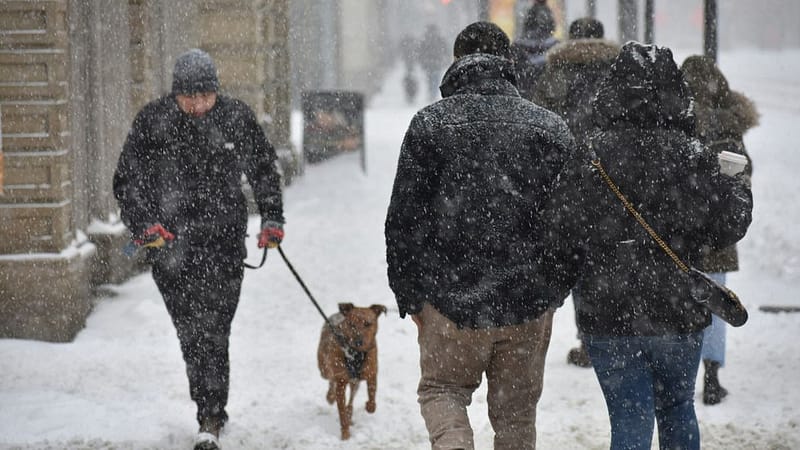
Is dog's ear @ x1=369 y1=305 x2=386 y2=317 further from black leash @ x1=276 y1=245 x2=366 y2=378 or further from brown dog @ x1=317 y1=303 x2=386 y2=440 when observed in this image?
black leash @ x1=276 y1=245 x2=366 y2=378

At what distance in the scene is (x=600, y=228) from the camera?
426 cm

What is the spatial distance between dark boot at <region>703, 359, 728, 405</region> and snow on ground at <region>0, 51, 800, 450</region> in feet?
0.20

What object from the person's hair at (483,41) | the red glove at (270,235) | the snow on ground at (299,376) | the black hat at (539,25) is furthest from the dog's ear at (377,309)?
the black hat at (539,25)

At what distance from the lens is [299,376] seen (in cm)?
796

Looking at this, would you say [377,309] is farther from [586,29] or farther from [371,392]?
[586,29]

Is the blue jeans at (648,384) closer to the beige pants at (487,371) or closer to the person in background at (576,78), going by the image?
the beige pants at (487,371)

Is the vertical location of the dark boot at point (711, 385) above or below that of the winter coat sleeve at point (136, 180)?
below

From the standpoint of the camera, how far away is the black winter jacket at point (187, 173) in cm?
615

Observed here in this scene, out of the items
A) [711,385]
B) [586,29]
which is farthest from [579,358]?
[586,29]

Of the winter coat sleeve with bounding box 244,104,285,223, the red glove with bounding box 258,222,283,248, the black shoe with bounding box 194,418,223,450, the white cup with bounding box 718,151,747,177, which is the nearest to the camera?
the white cup with bounding box 718,151,747,177

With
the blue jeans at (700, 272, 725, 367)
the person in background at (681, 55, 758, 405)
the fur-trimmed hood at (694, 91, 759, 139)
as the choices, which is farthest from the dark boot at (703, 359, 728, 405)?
the fur-trimmed hood at (694, 91, 759, 139)

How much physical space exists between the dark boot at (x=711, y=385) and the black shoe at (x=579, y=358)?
1.07 meters

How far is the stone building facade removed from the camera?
327 inches

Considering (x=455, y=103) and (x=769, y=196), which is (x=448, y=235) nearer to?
(x=455, y=103)
